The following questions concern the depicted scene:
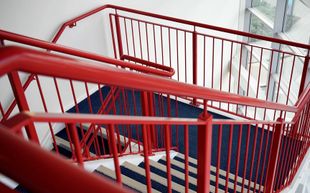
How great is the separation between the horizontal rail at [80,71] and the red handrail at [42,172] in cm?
29

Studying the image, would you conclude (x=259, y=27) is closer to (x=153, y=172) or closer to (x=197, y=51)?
(x=197, y=51)

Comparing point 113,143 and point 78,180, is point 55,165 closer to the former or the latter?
point 78,180

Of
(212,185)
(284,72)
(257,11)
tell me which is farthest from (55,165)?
(257,11)

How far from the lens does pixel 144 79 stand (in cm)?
109

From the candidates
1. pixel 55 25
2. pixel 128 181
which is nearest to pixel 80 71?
pixel 128 181

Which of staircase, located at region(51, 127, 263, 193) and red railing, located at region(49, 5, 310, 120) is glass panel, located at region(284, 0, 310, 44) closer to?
red railing, located at region(49, 5, 310, 120)

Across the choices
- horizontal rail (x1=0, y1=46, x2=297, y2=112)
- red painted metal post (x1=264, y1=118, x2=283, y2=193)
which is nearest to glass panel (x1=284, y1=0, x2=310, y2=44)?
red painted metal post (x1=264, y1=118, x2=283, y2=193)

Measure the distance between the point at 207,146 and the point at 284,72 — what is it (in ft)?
23.4

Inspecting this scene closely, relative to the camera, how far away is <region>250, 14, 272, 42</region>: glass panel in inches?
325

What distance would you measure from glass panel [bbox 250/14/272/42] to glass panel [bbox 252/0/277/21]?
0.78 ft

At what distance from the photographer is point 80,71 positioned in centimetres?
89

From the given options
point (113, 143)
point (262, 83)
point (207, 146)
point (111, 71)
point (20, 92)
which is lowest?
point (262, 83)

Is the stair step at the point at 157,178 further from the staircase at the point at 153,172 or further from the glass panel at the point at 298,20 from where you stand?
the glass panel at the point at 298,20

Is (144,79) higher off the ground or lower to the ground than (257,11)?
higher
